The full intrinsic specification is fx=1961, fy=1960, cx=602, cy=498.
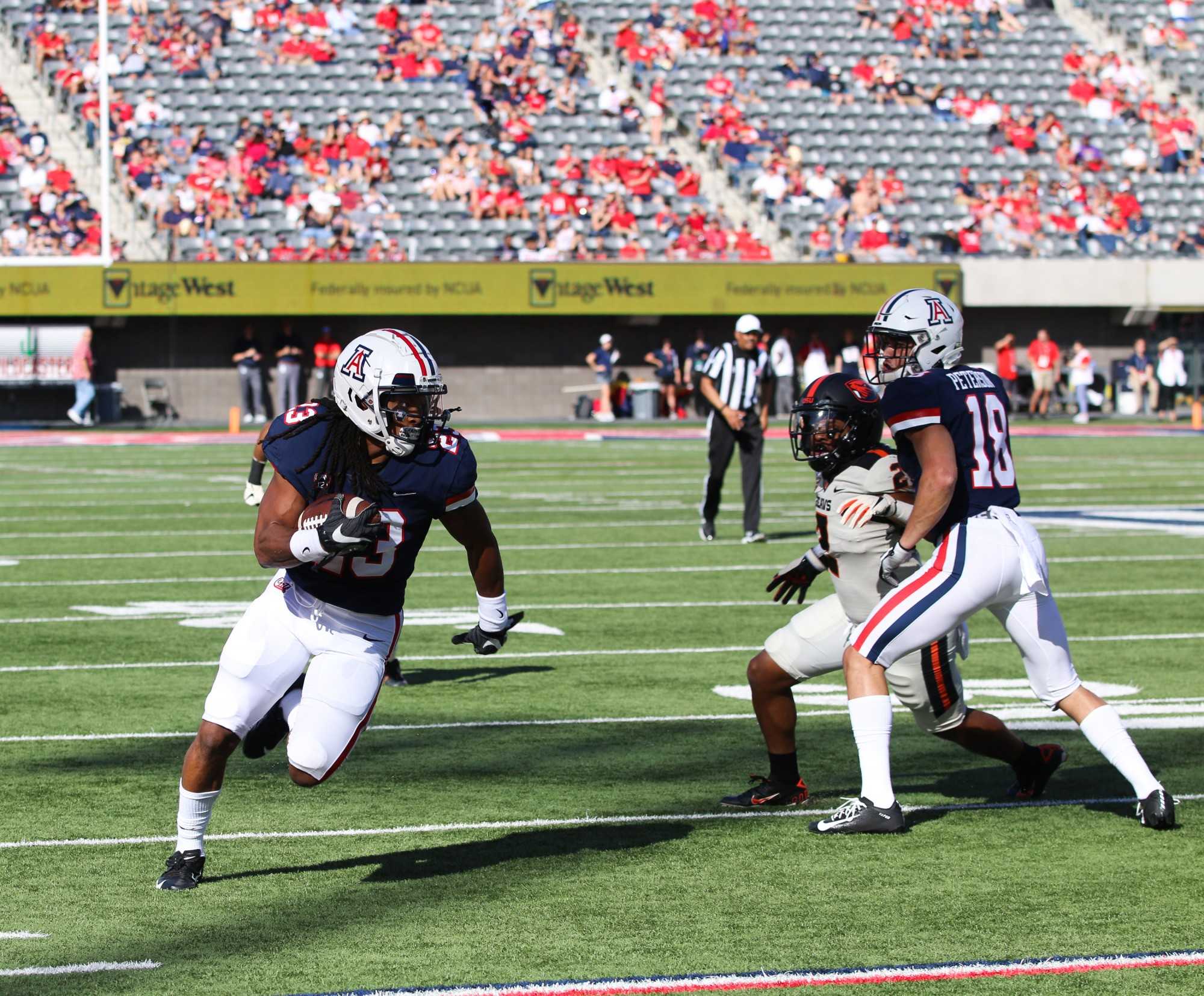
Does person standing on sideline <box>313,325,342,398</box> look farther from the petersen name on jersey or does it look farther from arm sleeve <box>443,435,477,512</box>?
arm sleeve <box>443,435,477,512</box>

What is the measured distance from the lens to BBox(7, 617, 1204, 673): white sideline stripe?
Result: 29.8 feet

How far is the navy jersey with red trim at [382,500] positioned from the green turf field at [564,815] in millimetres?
783

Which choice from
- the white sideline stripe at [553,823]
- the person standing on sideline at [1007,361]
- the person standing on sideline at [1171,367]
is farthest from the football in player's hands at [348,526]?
the person standing on sideline at [1171,367]

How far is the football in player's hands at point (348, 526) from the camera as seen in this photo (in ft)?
16.0

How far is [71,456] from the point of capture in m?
25.5

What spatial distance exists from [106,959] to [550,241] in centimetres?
3011

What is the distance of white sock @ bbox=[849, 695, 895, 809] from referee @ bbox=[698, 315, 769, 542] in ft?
29.1

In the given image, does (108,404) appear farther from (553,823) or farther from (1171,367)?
(553,823)

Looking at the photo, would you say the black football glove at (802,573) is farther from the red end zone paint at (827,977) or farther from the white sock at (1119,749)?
the red end zone paint at (827,977)

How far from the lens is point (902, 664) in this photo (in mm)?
6164

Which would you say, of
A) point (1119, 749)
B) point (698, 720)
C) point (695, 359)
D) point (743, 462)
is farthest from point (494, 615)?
point (695, 359)

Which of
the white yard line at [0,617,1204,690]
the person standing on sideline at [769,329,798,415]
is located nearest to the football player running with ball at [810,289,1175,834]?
the white yard line at [0,617,1204,690]

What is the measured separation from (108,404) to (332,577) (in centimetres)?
2963

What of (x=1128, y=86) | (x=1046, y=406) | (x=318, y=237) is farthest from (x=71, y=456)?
(x=1128, y=86)
